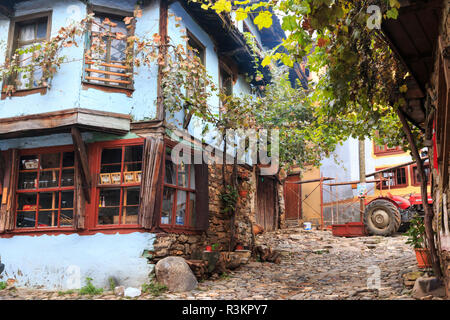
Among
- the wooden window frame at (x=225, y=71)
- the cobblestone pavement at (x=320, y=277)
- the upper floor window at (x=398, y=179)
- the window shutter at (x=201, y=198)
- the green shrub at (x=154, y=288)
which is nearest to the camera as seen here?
the cobblestone pavement at (x=320, y=277)

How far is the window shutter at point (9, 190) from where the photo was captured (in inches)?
349

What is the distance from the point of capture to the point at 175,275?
7754 mm

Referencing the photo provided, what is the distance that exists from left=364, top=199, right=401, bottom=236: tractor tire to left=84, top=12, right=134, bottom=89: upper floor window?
329 inches

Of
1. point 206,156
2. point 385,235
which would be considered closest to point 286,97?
point 206,156

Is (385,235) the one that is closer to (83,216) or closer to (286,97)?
(286,97)

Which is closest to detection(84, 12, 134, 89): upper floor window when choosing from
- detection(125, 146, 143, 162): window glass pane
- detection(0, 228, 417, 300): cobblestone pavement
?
detection(125, 146, 143, 162): window glass pane

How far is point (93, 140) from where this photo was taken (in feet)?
28.8

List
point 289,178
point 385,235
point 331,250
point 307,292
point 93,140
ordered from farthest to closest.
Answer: point 289,178, point 385,235, point 331,250, point 93,140, point 307,292

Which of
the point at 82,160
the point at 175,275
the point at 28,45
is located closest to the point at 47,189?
the point at 82,160

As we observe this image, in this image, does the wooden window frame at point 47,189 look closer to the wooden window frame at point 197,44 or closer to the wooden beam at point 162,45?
the wooden beam at point 162,45

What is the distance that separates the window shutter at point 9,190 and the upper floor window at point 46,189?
0.12 meters

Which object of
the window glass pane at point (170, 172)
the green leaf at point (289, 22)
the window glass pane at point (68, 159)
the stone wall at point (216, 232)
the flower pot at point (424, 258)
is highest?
the green leaf at point (289, 22)

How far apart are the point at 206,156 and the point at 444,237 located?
5994mm

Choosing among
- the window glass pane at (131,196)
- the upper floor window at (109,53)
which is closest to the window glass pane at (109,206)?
the window glass pane at (131,196)
